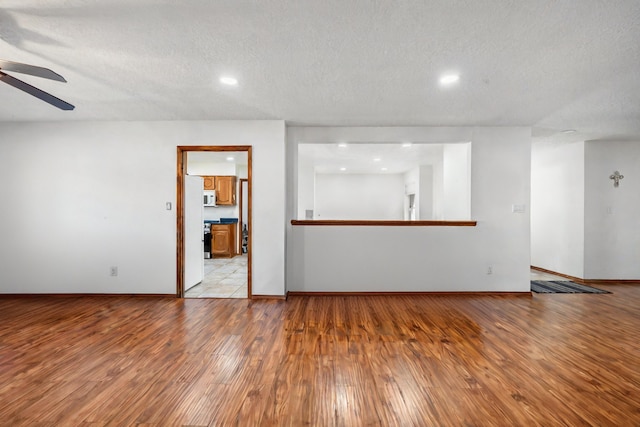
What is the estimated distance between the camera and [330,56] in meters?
2.41

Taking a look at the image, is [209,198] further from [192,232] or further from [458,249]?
[458,249]

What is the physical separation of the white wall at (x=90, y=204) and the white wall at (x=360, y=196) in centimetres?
626

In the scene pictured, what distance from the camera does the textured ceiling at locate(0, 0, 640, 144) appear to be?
1870 mm

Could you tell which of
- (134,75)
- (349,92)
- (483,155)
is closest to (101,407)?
(134,75)

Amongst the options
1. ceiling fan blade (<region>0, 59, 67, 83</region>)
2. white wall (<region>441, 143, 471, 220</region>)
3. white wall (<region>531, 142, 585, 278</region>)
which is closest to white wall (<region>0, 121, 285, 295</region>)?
ceiling fan blade (<region>0, 59, 67, 83</region>)

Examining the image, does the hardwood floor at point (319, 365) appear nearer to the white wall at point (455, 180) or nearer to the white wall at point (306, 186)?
the white wall at point (455, 180)

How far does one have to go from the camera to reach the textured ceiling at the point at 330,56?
1870mm

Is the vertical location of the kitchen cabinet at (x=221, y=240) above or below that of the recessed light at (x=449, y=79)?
below

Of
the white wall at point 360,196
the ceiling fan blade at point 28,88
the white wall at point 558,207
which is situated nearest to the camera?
the ceiling fan blade at point 28,88

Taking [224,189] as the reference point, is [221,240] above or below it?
below

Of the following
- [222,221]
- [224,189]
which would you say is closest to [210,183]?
[224,189]

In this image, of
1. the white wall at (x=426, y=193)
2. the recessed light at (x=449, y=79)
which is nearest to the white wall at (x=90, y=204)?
the recessed light at (x=449, y=79)

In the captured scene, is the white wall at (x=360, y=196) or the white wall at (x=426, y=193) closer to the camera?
the white wall at (x=426, y=193)

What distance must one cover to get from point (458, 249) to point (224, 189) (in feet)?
19.0
